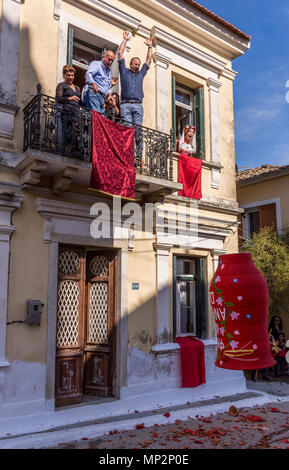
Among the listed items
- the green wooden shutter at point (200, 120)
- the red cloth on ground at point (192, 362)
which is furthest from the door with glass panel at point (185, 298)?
the green wooden shutter at point (200, 120)

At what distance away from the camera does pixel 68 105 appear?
655 centimetres

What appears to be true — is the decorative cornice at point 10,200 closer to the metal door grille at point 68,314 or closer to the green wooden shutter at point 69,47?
the metal door grille at point 68,314

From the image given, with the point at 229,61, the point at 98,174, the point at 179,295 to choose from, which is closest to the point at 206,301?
the point at 179,295

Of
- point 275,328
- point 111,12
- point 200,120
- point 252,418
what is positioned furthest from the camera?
point 275,328

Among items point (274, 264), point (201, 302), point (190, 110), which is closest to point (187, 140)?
point (190, 110)

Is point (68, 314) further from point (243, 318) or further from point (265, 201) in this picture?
point (265, 201)

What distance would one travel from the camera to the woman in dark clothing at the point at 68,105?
6.52 metres

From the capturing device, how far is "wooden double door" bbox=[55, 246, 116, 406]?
6.83 meters

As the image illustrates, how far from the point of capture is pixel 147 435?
6172 millimetres

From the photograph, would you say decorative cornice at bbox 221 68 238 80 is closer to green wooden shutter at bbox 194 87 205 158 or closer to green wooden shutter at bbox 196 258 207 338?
green wooden shutter at bbox 194 87 205 158

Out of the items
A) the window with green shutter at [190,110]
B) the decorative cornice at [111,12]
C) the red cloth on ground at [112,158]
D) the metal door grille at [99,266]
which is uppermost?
the decorative cornice at [111,12]

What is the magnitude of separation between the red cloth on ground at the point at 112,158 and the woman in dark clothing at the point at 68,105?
0.31 metres

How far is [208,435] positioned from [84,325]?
2.73 metres

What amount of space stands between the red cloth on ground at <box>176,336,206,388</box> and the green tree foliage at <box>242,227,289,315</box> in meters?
4.03
